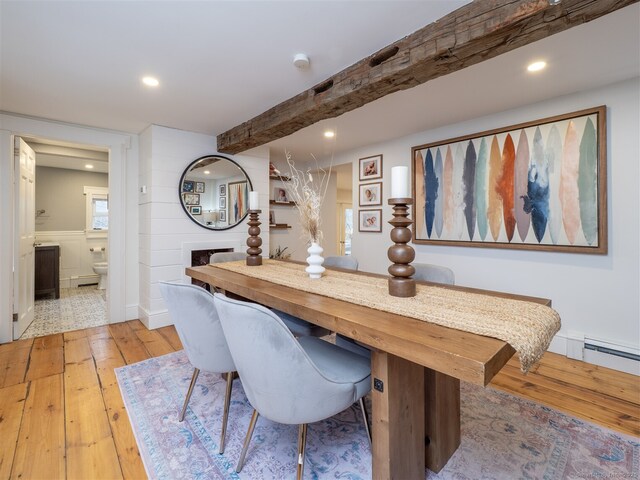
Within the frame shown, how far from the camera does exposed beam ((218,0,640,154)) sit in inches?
50.3

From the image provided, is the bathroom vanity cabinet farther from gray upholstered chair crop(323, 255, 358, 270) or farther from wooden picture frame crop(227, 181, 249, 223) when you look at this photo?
gray upholstered chair crop(323, 255, 358, 270)

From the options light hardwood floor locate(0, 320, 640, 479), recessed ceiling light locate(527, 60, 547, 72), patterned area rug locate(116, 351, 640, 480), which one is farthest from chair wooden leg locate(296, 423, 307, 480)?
recessed ceiling light locate(527, 60, 547, 72)

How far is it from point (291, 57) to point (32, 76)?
6.28 feet

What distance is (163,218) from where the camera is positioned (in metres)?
3.31

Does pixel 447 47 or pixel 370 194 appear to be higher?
pixel 447 47

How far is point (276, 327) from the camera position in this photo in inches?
39.9

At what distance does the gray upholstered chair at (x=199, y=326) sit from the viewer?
56.6 inches

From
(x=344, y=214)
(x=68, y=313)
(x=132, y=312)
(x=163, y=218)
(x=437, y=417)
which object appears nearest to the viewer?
(x=437, y=417)

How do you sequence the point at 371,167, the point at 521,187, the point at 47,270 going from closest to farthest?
the point at 521,187
the point at 371,167
the point at 47,270

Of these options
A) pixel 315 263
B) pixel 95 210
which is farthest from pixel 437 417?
pixel 95 210

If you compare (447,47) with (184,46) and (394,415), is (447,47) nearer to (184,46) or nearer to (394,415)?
(184,46)

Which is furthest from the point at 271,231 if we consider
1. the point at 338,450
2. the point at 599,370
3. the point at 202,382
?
the point at 599,370

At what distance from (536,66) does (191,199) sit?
3.40 m

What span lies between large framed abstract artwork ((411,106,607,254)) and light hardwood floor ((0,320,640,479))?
40.8 inches
